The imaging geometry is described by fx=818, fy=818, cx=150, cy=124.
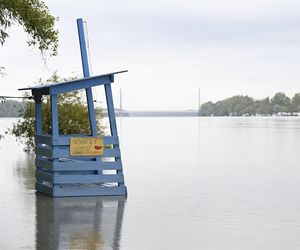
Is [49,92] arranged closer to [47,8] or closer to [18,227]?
[47,8]

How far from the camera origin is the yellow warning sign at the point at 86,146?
1482cm

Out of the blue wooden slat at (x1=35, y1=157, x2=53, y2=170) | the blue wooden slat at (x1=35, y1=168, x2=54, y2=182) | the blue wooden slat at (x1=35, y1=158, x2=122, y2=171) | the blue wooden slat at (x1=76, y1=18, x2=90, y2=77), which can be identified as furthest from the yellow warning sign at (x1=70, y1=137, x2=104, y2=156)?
the blue wooden slat at (x1=76, y1=18, x2=90, y2=77)

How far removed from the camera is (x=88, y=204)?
546 inches

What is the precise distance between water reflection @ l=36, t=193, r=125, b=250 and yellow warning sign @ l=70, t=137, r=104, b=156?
0.83m

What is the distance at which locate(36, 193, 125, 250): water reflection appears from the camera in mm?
9938

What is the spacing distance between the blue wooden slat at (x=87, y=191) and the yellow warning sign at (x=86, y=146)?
0.66m

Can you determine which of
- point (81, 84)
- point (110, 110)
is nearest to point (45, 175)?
point (110, 110)

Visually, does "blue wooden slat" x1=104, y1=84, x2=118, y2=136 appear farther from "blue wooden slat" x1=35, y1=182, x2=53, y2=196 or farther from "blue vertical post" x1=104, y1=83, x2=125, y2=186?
"blue wooden slat" x1=35, y1=182, x2=53, y2=196

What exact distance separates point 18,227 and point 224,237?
2.80 meters

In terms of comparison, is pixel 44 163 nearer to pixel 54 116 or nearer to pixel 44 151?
pixel 44 151

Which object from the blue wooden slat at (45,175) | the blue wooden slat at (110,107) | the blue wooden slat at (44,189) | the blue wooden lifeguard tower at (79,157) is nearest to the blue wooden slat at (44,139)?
the blue wooden lifeguard tower at (79,157)

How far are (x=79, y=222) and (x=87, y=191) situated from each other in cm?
327

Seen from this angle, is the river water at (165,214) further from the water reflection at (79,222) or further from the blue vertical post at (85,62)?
the blue vertical post at (85,62)

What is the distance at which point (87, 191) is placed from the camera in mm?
15023
